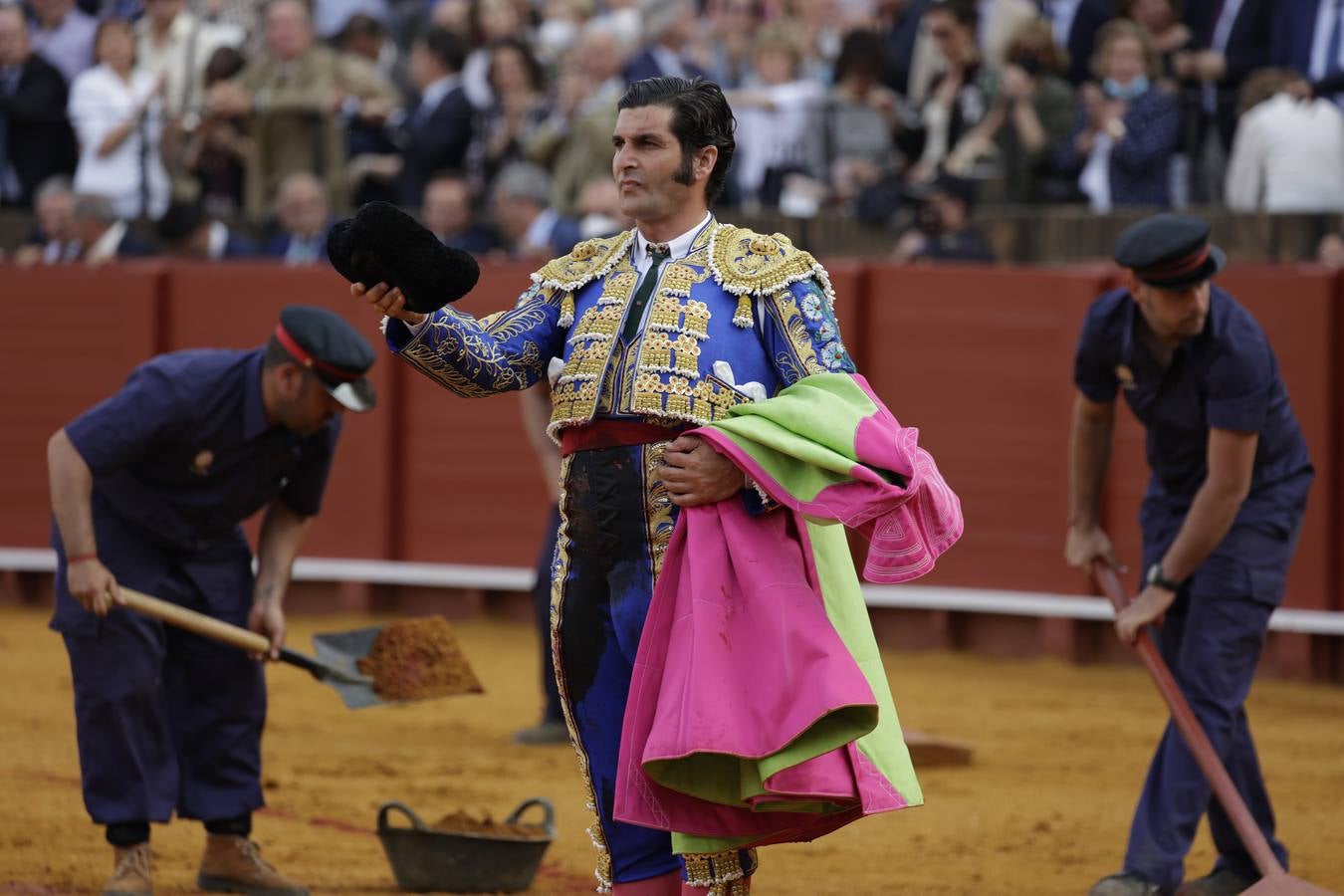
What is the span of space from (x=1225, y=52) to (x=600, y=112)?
9.82ft

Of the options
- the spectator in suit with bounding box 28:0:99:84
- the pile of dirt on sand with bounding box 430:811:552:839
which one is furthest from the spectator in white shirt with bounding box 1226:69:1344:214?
the spectator in suit with bounding box 28:0:99:84

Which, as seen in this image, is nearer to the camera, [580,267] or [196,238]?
[580,267]

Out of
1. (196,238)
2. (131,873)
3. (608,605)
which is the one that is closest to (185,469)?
(131,873)

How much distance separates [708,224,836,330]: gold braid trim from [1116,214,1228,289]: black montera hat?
1410 millimetres

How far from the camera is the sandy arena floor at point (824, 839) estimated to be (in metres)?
5.64

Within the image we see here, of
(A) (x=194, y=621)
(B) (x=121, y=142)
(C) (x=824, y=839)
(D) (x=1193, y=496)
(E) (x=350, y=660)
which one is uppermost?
(B) (x=121, y=142)

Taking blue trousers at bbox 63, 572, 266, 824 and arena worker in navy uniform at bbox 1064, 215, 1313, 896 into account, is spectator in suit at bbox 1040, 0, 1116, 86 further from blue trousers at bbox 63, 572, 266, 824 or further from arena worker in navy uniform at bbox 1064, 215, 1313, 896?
blue trousers at bbox 63, 572, 266, 824

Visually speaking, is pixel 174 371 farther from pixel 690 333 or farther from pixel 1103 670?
pixel 1103 670

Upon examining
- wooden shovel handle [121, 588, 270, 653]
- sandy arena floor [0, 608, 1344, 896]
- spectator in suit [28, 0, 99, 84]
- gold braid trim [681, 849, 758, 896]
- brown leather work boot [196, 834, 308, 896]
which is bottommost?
sandy arena floor [0, 608, 1344, 896]

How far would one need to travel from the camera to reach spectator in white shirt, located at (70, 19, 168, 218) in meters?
11.6

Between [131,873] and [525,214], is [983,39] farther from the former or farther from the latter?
[131,873]

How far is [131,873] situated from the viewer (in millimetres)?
5082

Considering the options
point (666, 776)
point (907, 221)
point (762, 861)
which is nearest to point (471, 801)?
point (762, 861)

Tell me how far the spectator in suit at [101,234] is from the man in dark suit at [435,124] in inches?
55.9
